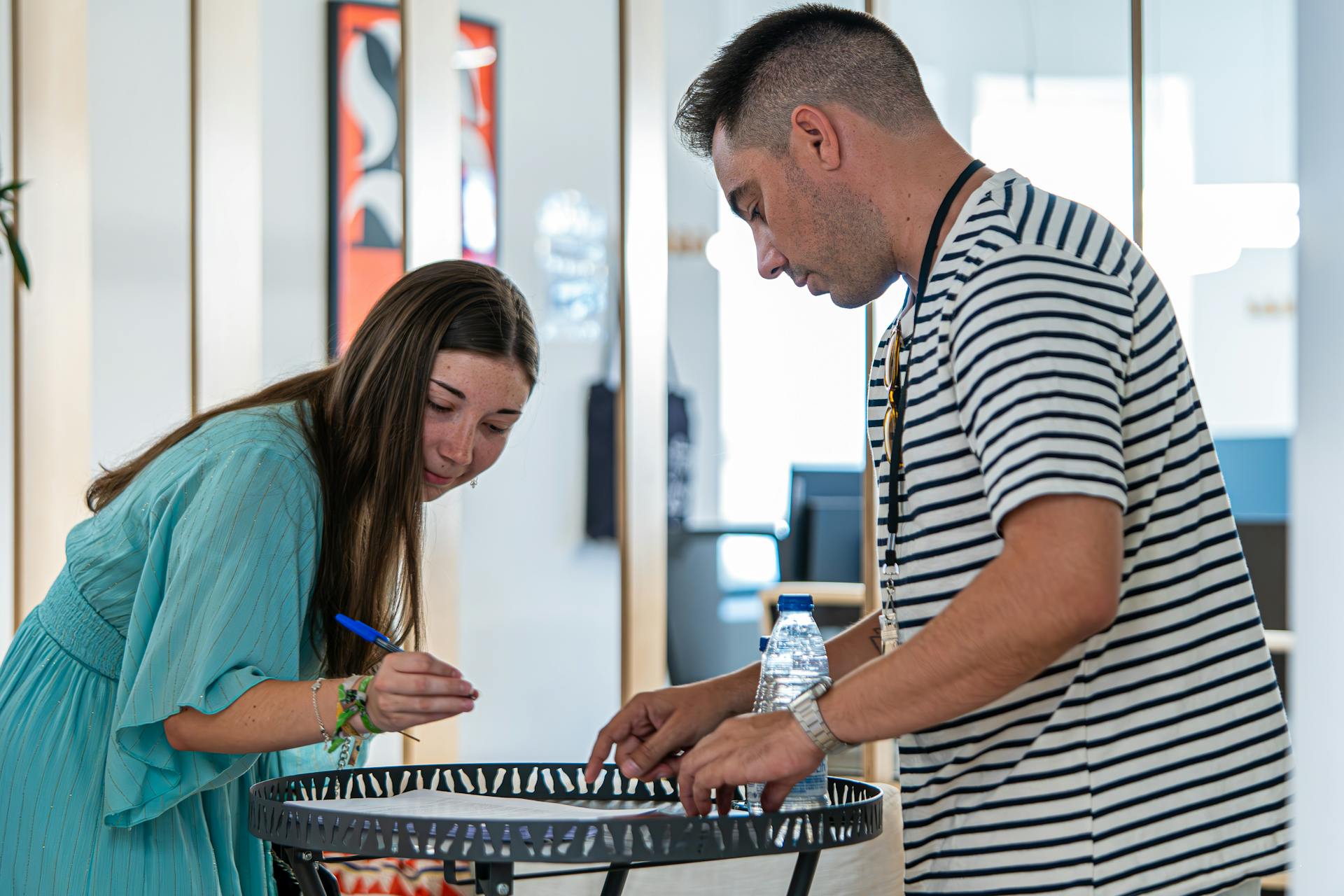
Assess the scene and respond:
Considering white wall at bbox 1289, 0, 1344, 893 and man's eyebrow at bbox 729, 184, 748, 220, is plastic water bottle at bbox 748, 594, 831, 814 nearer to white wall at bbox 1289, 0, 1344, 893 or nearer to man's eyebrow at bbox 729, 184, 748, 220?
man's eyebrow at bbox 729, 184, 748, 220

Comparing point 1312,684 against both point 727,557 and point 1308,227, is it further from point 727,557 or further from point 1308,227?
point 727,557

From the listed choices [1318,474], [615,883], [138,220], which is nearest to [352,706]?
[615,883]

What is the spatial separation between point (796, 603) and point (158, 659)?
2.25ft

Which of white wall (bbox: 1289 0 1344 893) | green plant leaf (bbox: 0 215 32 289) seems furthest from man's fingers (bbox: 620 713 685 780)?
green plant leaf (bbox: 0 215 32 289)

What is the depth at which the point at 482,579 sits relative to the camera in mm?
5484

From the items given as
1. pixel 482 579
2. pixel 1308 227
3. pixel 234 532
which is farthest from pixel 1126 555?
pixel 482 579

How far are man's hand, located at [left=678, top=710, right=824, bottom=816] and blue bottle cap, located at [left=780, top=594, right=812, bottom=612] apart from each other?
0.44 metres

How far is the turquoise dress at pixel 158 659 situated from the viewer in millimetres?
1234

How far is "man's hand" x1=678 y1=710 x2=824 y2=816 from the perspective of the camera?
1.01m

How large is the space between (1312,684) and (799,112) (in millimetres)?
632

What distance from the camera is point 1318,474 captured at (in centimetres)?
83

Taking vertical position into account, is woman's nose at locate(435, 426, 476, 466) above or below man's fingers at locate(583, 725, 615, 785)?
above

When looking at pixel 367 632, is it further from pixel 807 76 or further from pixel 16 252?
pixel 16 252

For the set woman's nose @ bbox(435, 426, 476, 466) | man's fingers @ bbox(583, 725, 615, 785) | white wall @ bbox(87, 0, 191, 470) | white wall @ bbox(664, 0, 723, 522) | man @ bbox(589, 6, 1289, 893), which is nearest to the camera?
man @ bbox(589, 6, 1289, 893)
